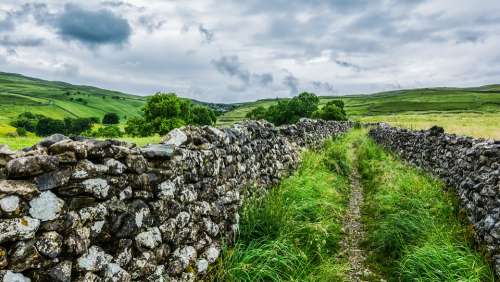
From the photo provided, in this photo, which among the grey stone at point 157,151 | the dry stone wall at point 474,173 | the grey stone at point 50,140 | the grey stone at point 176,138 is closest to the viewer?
the grey stone at point 50,140

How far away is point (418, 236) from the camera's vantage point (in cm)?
775

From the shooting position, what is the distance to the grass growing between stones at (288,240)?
6035 millimetres

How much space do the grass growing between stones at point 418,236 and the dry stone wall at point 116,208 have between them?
3148mm

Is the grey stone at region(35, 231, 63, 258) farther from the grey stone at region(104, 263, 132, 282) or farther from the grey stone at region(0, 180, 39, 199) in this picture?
the grey stone at region(104, 263, 132, 282)

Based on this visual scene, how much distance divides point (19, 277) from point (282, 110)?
326 ft

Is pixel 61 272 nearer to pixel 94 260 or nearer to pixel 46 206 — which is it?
pixel 94 260

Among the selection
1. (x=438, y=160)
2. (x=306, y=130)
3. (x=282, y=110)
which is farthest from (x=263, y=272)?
(x=282, y=110)

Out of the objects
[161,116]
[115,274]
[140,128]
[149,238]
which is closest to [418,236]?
[149,238]

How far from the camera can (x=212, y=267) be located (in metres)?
6.01

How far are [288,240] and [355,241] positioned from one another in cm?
256

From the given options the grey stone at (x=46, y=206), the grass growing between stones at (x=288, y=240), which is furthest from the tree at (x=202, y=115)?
the grey stone at (x=46, y=206)

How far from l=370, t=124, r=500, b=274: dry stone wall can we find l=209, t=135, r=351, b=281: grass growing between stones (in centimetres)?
266

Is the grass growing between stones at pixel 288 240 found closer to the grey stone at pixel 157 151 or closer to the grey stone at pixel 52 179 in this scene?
the grey stone at pixel 157 151

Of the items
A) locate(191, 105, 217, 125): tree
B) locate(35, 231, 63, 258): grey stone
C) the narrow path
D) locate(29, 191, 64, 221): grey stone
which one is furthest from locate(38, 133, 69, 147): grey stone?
locate(191, 105, 217, 125): tree
